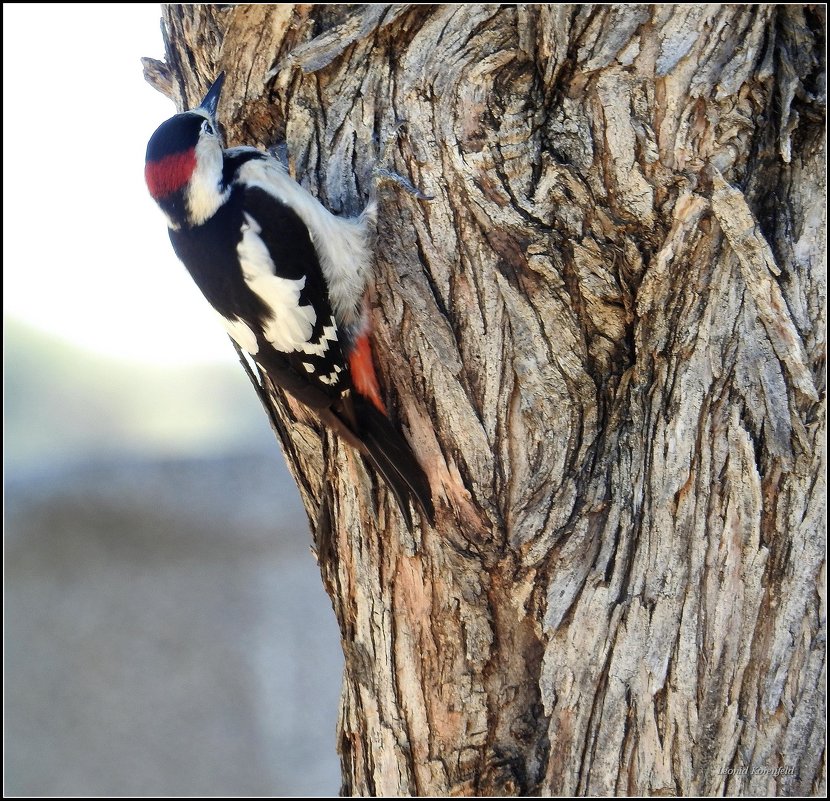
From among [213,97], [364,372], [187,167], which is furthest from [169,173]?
[364,372]

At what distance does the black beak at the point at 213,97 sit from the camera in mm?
2023

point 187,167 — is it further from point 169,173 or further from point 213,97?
point 213,97

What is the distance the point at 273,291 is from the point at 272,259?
90mm

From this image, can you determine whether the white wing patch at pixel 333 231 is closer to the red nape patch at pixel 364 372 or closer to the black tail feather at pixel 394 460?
the red nape patch at pixel 364 372

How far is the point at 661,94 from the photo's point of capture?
1.69m

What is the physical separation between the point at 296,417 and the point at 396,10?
97 cm

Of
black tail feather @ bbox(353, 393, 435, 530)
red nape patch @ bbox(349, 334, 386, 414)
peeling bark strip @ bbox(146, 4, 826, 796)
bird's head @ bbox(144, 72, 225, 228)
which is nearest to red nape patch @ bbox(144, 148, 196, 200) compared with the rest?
bird's head @ bbox(144, 72, 225, 228)

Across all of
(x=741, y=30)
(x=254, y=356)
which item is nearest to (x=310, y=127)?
(x=254, y=356)

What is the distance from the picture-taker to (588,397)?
178 centimetres

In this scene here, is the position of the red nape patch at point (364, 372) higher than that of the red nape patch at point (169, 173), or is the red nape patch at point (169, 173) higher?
the red nape patch at point (169, 173)

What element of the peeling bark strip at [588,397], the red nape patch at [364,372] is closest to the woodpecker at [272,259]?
the red nape patch at [364,372]

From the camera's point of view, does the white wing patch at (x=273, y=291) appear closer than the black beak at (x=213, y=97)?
No

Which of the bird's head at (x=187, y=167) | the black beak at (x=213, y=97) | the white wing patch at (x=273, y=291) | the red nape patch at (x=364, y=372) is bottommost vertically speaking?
the red nape patch at (x=364, y=372)

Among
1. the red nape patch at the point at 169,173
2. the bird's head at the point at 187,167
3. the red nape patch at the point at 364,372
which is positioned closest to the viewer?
the red nape patch at the point at 364,372
